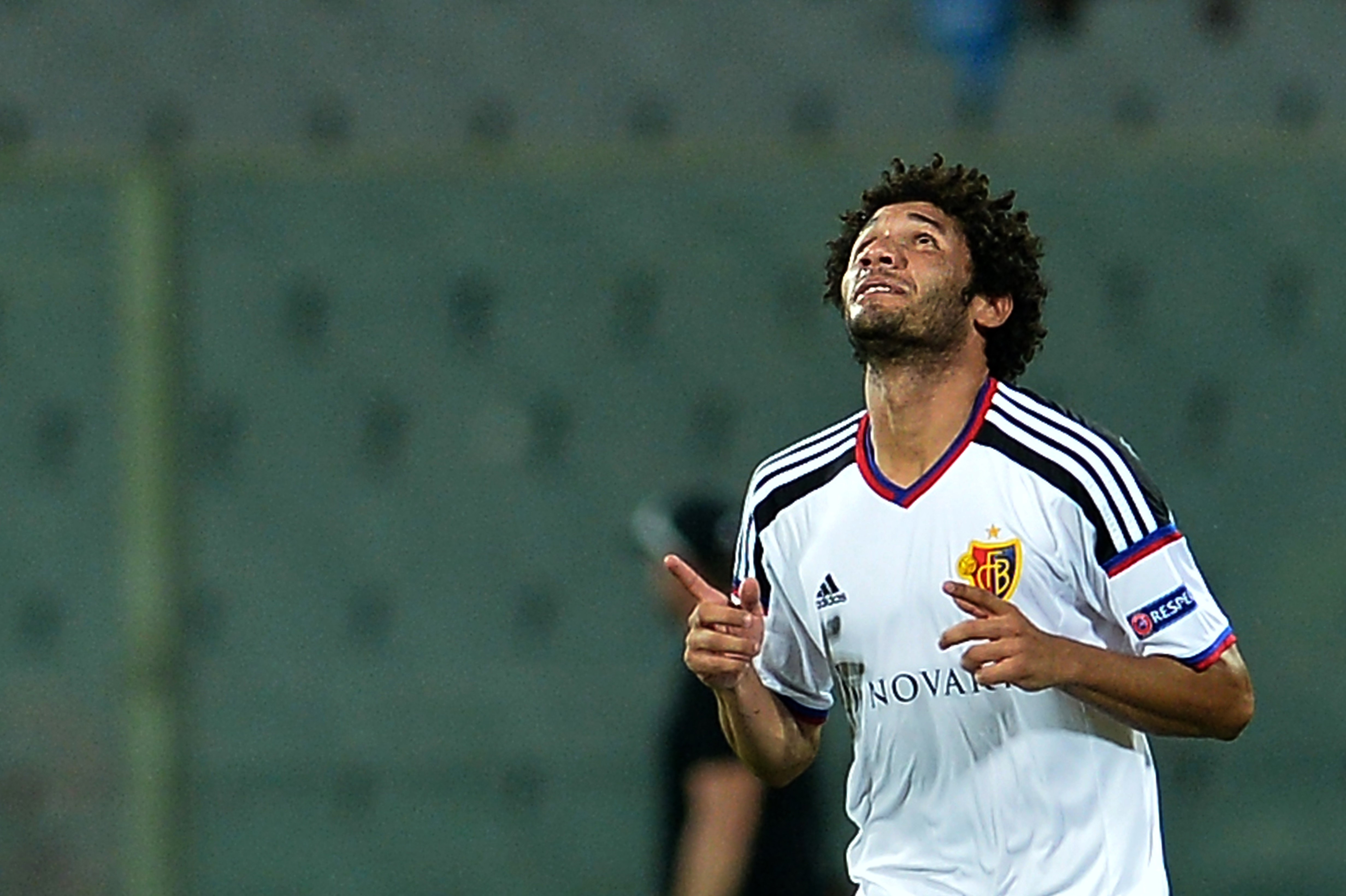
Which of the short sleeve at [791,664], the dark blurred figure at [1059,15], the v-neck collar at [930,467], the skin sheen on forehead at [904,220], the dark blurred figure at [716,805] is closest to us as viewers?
the v-neck collar at [930,467]

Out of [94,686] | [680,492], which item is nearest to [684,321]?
[680,492]

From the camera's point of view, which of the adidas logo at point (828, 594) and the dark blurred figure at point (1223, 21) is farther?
the dark blurred figure at point (1223, 21)

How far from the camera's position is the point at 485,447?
6.23m

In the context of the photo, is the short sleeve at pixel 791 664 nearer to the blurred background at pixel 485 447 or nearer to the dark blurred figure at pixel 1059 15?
the blurred background at pixel 485 447

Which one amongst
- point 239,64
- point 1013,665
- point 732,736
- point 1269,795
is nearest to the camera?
point 1013,665

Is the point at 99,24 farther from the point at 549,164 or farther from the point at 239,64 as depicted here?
the point at 549,164

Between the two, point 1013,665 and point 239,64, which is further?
point 239,64

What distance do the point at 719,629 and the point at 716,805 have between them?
5.15 ft

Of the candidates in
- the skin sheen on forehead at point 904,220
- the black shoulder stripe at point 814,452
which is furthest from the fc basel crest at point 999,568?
the skin sheen on forehead at point 904,220

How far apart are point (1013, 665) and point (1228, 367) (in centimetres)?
336

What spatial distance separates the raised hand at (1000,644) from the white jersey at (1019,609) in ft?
1.03

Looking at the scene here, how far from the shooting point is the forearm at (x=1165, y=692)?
313 centimetres

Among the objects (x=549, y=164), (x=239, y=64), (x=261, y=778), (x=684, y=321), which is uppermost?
(x=239, y=64)

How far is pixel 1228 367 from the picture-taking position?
6145 mm
